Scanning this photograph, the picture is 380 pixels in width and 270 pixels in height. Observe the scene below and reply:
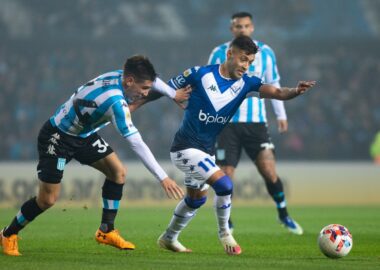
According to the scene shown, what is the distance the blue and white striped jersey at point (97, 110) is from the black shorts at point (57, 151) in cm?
6

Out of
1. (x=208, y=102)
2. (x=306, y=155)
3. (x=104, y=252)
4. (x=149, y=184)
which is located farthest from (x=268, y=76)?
(x=306, y=155)

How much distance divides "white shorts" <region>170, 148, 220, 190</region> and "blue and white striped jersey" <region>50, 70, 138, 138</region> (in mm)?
806

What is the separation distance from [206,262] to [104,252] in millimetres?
1302

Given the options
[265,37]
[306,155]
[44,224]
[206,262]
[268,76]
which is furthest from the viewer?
[265,37]

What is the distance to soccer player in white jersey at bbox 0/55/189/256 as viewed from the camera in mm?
7324

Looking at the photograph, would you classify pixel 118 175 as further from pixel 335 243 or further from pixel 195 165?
pixel 335 243

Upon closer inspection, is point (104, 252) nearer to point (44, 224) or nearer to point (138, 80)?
point (138, 80)

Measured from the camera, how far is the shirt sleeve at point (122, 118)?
7172 mm

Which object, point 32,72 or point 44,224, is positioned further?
point 32,72

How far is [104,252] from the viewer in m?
8.24

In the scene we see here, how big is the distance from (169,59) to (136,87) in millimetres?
13215

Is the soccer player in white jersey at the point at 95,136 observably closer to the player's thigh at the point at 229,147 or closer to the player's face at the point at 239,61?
the player's face at the point at 239,61

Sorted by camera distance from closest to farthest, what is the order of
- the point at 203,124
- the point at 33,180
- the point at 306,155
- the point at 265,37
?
the point at 203,124 → the point at 33,180 → the point at 306,155 → the point at 265,37

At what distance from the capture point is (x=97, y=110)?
7547mm
